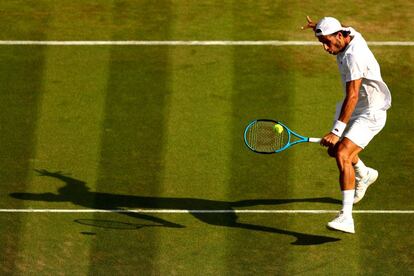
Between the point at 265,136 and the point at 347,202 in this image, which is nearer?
the point at 347,202

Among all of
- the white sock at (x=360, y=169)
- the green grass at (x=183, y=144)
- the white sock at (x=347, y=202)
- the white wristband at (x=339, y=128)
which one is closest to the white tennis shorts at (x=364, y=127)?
the white wristband at (x=339, y=128)

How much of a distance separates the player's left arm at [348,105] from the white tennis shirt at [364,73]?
0.24 feet

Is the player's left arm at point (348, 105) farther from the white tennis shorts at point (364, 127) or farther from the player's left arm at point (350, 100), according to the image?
the white tennis shorts at point (364, 127)

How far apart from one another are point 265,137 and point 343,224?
4.32 ft

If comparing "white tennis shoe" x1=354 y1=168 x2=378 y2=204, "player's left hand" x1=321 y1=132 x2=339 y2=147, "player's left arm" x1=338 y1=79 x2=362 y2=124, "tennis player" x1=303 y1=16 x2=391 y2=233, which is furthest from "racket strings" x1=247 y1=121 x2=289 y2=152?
"white tennis shoe" x1=354 y1=168 x2=378 y2=204

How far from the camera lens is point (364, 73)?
13.3m

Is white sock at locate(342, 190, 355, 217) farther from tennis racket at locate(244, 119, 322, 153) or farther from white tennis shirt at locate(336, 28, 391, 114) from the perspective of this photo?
white tennis shirt at locate(336, 28, 391, 114)

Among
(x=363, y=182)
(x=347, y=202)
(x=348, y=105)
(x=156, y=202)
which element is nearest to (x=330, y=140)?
(x=348, y=105)

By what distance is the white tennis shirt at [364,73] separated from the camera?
13.2 metres

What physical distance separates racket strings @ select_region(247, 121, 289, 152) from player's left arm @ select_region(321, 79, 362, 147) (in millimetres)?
710

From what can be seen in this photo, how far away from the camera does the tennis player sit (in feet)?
43.2

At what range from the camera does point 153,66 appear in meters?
16.6

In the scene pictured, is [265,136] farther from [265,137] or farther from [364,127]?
[364,127]

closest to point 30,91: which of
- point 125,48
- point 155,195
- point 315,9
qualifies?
point 125,48
